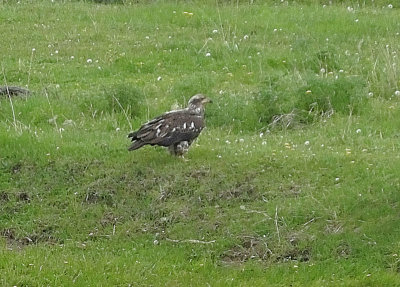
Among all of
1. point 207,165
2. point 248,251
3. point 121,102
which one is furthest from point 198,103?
point 248,251

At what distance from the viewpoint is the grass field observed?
943 cm

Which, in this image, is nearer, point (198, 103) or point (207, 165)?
point (207, 165)

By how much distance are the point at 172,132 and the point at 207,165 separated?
61 centimetres

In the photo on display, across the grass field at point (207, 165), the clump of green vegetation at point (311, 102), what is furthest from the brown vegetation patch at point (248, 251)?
the clump of green vegetation at point (311, 102)

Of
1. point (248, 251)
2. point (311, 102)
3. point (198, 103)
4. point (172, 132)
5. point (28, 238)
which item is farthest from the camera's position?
point (311, 102)

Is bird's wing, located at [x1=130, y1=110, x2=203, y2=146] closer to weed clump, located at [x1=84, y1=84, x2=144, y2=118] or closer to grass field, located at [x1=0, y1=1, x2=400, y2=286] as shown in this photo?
grass field, located at [x1=0, y1=1, x2=400, y2=286]

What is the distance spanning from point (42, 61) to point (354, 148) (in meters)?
7.30

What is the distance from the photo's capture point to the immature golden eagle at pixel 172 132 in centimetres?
1109

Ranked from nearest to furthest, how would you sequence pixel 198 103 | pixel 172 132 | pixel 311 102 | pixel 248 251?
pixel 248 251 → pixel 172 132 → pixel 198 103 → pixel 311 102

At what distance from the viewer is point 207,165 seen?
37.1 ft

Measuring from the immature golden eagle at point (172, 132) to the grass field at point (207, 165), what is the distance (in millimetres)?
277

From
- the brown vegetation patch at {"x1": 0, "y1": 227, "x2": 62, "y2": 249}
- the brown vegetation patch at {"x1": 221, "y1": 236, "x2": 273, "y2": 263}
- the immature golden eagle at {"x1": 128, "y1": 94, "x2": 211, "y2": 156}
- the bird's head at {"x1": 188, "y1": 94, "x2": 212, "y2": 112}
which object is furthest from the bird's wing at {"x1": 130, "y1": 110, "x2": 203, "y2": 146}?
the brown vegetation patch at {"x1": 221, "y1": 236, "x2": 273, "y2": 263}

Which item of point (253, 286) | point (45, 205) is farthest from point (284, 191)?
point (45, 205)

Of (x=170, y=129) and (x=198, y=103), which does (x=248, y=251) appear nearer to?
(x=170, y=129)
